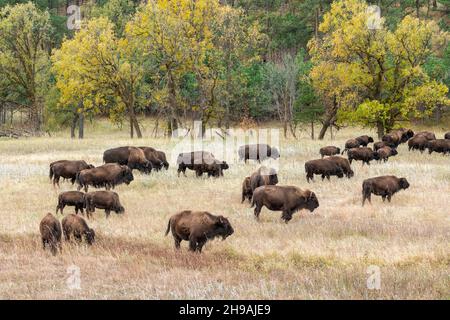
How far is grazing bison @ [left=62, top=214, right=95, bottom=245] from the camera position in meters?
13.1

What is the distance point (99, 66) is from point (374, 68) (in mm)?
20734

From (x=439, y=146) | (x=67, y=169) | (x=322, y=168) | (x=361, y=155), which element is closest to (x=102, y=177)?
(x=67, y=169)

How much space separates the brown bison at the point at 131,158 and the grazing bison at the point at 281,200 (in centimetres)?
1013

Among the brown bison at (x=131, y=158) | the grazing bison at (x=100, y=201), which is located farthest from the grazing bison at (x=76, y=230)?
the brown bison at (x=131, y=158)

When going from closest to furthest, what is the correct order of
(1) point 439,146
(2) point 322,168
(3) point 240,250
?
(3) point 240,250 < (2) point 322,168 < (1) point 439,146

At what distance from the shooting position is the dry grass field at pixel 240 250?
9992mm

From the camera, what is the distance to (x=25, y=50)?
50938mm

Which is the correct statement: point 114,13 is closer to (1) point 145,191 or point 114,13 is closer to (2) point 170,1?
(2) point 170,1

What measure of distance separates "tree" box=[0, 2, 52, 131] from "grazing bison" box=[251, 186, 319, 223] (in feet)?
124

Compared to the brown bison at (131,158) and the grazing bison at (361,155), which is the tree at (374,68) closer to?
the grazing bison at (361,155)

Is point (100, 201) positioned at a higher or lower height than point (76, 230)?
higher

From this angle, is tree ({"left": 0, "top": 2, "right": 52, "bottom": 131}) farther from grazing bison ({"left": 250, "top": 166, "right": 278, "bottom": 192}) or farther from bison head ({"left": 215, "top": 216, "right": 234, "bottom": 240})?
bison head ({"left": 215, "top": 216, "right": 234, "bottom": 240})

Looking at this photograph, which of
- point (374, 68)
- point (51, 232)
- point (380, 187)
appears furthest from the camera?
point (374, 68)

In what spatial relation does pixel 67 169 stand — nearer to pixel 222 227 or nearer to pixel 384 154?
pixel 222 227
